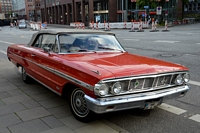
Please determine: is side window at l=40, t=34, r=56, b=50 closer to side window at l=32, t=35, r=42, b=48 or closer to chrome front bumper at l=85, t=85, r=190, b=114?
side window at l=32, t=35, r=42, b=48

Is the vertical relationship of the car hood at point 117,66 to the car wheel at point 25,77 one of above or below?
above

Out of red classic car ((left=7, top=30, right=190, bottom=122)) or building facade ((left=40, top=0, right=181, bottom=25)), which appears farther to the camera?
building facade ((left=40, top=0, right=181, bottom=25))

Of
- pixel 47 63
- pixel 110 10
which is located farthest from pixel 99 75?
pixel 110 10

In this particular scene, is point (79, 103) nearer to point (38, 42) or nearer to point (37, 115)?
point (37, 115)

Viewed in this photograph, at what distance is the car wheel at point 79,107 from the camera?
3899 mm

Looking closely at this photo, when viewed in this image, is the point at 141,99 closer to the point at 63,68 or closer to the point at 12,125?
the point at 63,68

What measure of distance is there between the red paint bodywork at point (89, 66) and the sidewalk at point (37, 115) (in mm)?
432

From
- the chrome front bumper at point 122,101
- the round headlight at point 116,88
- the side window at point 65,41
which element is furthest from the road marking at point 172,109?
the side window at point 65,41

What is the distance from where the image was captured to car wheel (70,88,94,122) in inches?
154

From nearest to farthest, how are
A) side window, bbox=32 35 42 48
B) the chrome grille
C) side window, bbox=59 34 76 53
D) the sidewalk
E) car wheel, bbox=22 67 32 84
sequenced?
1. the chrome grille
2. the sidewalk
3. side window, bbox=59 34 76 53
4. side window, bbox=32 35 42 48
5. car wheel, bbox=22 67 32 84

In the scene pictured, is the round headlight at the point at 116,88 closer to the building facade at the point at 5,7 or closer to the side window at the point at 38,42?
the side window at the point at 38,42

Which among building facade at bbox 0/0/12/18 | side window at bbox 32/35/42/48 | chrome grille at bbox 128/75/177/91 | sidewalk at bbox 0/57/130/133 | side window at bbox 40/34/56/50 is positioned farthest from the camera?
building facade at bbox 0/0/12/18

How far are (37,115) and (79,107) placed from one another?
0.89 meters

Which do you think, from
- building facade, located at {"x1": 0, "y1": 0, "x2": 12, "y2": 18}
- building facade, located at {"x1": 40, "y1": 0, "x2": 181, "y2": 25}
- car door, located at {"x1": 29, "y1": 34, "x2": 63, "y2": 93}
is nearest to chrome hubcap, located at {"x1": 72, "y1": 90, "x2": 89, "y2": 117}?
car door, located at {"x1": 29, "y1": 34, "x2": 63, "y2": 93}
